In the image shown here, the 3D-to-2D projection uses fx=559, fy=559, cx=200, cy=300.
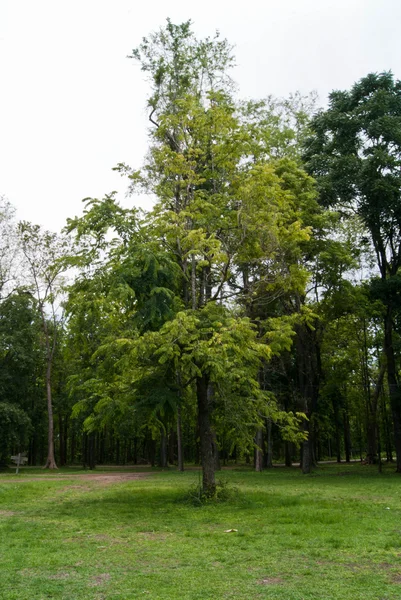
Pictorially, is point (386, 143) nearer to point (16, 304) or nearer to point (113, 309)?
point (113, 309)

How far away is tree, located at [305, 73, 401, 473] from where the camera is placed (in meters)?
23.7

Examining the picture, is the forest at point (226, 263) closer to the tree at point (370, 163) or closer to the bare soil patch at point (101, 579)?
the tree at point (370, 163)

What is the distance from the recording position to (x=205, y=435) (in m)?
14.5

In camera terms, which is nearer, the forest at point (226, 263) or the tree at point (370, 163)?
the forest at point (226, 263)

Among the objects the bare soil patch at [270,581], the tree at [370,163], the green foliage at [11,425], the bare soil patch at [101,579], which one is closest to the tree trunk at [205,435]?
the bare soil patch at [101,579]

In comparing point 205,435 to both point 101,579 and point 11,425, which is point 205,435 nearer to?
point 101,579

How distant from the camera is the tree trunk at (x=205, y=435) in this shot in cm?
1415

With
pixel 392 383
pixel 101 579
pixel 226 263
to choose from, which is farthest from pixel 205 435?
pixel 392 383

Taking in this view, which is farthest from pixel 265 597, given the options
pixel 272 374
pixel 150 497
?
pixel 272 374

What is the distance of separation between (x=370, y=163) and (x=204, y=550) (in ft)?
63.8

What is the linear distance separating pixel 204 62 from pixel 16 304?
23.3m

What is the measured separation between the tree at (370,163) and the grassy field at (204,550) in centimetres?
1343

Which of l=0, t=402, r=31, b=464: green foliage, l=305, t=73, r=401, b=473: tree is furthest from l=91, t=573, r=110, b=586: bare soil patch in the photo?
l=0, t=402, r=31, b=464: green foliage

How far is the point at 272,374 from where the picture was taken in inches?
1214
